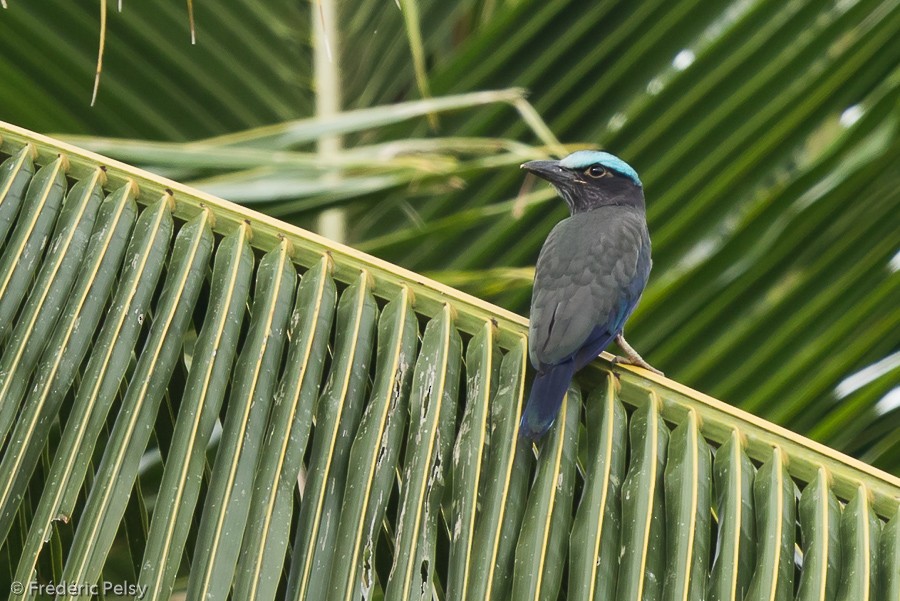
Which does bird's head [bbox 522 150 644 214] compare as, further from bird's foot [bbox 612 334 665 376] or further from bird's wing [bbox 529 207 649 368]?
bird's foot [bbox 612 334 665 376]

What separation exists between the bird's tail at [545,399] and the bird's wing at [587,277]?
0.31ft

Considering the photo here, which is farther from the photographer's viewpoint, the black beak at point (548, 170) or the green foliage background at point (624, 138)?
the black beak at point (548, 170)

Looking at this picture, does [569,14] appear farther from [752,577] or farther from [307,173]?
[752,577]

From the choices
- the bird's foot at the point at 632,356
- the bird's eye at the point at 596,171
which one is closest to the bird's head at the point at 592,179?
the bird's eye at the point at 596,171

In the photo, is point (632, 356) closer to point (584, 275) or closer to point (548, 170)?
point (584, 275)

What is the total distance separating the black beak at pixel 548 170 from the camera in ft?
12.0

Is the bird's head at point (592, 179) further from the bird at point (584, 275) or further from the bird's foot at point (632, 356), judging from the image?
Result: the bird's foot at point (632, 356)

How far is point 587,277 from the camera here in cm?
Answer: 325

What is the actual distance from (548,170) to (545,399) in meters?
1.39

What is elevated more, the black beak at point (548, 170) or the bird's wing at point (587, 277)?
the black beak at point (548, 170)

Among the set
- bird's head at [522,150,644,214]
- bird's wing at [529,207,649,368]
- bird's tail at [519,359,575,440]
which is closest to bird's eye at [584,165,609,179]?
bird's head at [522,150,644,214]

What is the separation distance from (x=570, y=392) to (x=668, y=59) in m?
1.51

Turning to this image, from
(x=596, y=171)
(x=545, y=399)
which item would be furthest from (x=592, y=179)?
(x=545, y=399)

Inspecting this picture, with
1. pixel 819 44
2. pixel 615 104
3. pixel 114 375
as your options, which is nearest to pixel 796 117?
pixel 819 44
